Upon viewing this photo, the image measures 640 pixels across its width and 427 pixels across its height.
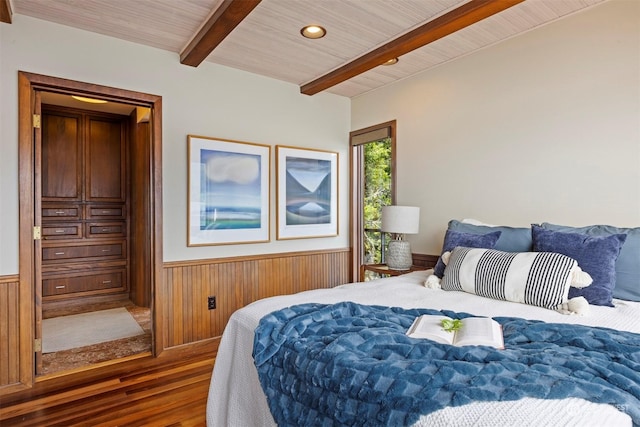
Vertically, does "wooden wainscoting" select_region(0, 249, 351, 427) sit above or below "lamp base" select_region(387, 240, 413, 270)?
below

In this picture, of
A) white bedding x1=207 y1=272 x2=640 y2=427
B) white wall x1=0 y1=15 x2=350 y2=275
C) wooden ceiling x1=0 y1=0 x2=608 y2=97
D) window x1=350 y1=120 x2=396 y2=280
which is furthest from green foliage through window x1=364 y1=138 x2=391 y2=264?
white bedding x1=207 y1=272 x2=640 y2=427

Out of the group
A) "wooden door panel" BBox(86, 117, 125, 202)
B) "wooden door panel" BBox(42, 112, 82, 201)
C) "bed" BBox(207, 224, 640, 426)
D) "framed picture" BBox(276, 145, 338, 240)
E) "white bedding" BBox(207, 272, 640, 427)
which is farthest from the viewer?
"wooden door panel" BBox(86, 117, 125, 202)

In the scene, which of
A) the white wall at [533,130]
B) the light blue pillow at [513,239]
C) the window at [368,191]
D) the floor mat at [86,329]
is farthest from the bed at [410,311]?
the floor mat at [86,329]

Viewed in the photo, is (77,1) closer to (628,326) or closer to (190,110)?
(190,110)

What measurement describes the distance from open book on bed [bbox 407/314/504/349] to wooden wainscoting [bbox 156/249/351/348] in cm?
225

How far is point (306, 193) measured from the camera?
3873mm

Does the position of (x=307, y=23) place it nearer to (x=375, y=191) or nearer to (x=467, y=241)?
(x=467, y=241)

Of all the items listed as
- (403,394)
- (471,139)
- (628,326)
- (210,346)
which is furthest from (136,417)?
(471,139)

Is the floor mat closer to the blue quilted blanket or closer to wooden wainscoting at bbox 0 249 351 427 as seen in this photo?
wooden wainscoting at bbox 0 249 351 427

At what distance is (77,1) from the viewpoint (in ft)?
7.51

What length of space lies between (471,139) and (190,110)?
8.00ft

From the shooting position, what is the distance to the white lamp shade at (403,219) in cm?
323

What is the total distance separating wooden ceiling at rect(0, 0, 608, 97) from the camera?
2287 mm

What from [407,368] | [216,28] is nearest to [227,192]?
[216,28]
